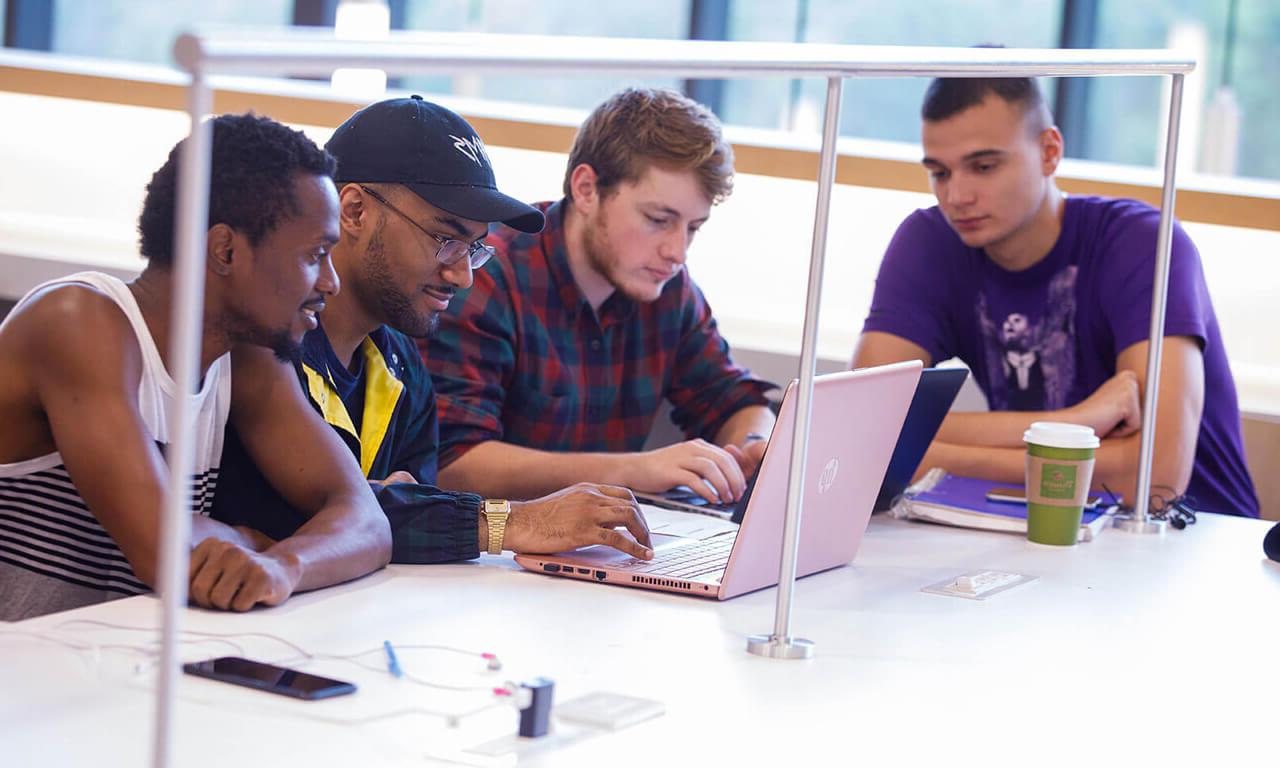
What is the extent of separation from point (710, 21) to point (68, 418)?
379 cm

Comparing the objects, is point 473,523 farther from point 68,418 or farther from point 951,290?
point 951,290

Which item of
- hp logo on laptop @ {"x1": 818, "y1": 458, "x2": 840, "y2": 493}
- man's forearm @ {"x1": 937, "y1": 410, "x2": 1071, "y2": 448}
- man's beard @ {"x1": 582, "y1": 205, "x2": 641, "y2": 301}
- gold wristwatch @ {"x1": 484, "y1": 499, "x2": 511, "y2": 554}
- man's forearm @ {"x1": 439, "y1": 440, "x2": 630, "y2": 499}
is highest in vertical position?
man's beard @ {"x1": 582, "y1": 205, "x2": 641, "y2": 301}

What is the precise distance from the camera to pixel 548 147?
4090 mm

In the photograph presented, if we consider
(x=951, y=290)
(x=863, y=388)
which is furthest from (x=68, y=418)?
(x=951, y=290)

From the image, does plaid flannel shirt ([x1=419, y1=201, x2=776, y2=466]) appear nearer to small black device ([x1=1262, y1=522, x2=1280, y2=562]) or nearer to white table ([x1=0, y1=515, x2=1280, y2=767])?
white table ([x1=0, y1=515, x2=1280, y2=767])

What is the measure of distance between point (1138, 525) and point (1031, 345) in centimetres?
58

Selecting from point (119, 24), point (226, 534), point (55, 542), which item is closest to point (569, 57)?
point (226, 534)

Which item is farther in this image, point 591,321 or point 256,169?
point 591,321

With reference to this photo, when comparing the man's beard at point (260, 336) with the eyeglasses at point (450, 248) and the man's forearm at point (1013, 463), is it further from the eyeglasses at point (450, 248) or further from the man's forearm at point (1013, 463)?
the man's forearm at point (1013, 463)

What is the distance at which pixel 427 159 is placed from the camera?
206cm

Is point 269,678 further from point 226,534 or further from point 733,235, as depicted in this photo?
point 733,235

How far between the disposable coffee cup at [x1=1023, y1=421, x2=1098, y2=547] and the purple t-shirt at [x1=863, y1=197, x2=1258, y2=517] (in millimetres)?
587

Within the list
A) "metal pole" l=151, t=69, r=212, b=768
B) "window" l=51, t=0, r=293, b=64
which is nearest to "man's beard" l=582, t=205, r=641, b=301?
"metal pole" l=151, t=69, r=212, b=768

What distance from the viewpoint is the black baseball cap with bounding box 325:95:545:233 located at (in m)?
2.05
